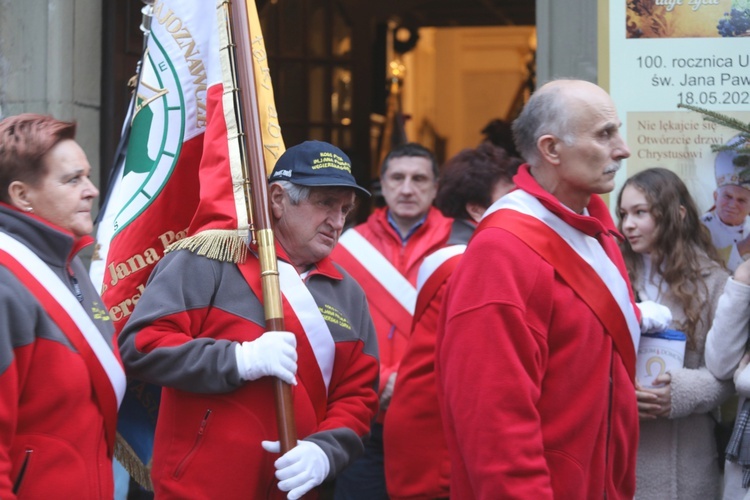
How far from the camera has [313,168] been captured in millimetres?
3396

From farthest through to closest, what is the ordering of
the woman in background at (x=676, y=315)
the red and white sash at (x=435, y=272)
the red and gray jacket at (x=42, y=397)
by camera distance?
the red and white sash at (x=435, y=272) → the woman in background at (x=676, y=315) → the red and gray jacket at (x=42, y=397)

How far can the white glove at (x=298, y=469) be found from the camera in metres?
3.04

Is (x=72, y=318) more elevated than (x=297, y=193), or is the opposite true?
(x=297, y=193)

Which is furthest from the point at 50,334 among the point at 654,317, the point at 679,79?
the point at 679,79

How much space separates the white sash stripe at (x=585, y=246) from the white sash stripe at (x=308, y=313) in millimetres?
615

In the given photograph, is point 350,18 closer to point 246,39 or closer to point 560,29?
point 560,29

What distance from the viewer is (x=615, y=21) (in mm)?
4953

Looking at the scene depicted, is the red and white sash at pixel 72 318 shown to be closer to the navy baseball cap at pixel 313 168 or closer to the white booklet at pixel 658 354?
the navy baseball cap at pixel 313 168

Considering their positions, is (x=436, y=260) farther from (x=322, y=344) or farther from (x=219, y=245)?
(x=219, y=245)

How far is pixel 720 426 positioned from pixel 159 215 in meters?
2.34

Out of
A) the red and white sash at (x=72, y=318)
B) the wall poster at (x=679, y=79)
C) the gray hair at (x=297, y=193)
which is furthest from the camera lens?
the wall poster at (x=679, y=79)

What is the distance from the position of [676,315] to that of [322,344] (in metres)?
1.52

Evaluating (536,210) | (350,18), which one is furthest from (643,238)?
(350,18)

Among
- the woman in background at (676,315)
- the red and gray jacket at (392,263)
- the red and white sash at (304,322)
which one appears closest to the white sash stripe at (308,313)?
the red and white sash at (304,322)
